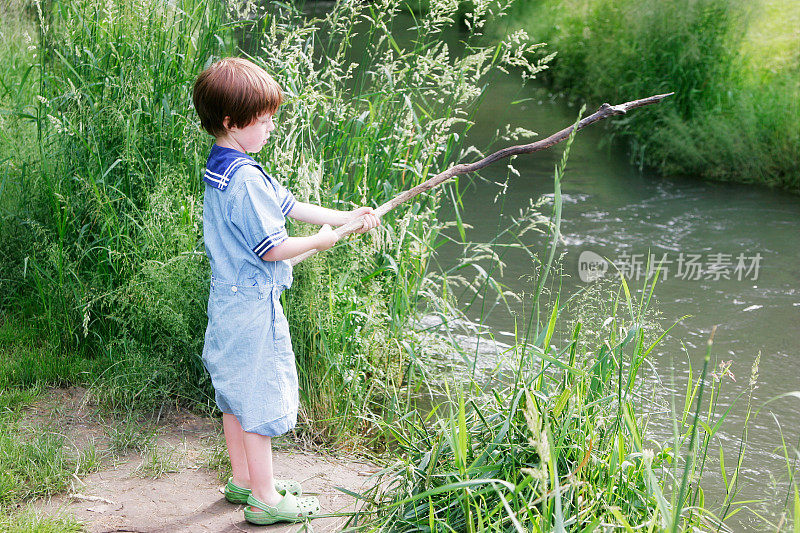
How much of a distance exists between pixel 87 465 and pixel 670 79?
22.8 ft

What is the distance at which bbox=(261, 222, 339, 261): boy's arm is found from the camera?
227 centimetres

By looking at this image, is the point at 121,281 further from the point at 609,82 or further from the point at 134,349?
the point at 609,82

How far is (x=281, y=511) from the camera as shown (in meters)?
2.42

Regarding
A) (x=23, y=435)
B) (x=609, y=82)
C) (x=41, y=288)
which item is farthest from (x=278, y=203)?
(x=609, y=82)

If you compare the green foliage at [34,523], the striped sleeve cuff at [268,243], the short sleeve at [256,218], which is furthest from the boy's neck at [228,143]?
the green foliage at [34,523]

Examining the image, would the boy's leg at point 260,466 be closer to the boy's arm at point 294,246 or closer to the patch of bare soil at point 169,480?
the patch of bare soil at point 169,480

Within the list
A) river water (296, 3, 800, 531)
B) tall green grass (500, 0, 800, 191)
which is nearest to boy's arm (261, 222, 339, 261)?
river water (296, 3, 800, 531)

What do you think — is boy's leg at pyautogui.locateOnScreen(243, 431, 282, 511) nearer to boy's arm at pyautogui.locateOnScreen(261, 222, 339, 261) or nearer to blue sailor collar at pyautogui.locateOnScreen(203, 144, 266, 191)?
boy's arm at pyautogui.locateOnScreen(261, 222, 339, 261)

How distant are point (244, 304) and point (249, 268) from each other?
104 mm

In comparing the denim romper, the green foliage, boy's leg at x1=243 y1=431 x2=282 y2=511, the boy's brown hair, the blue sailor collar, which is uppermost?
the boy's brown hair

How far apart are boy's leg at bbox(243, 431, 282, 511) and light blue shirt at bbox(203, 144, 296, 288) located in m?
0.46

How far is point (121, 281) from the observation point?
10.8 feet

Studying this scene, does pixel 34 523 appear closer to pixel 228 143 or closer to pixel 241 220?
pixel 241 220

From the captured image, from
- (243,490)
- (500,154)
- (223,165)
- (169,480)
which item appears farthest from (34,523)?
(500,154)
